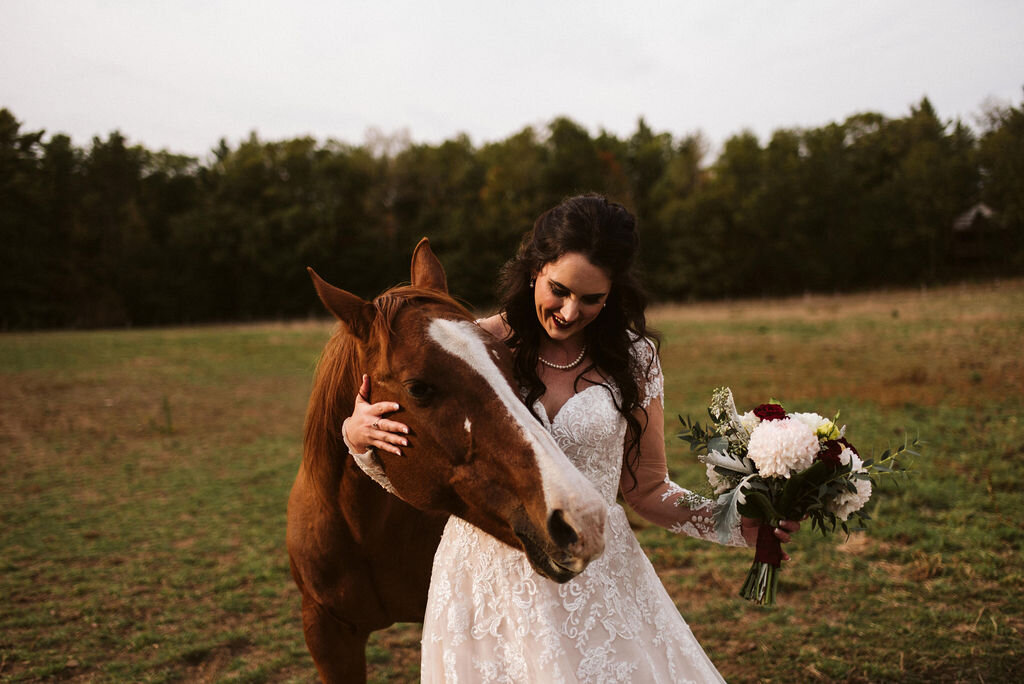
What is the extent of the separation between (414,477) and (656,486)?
38.3 inches

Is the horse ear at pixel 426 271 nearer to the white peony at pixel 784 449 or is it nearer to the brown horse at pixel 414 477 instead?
the brown horse at pixel 414 477

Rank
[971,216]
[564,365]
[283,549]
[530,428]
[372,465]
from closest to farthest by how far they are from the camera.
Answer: [530,428] → [372,465] → [564,365] → [283,549] → [971,216]

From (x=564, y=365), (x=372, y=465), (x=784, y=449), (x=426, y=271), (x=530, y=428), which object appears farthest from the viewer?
(x=426, y=271)

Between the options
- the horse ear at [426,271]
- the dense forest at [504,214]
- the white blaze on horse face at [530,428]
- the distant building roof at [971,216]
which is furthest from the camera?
the distant building roof at [971,216]

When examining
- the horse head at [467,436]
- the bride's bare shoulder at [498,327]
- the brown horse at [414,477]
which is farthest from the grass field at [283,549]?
the horse head at [467,436]

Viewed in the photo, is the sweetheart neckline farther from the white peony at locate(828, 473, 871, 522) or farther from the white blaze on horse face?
the white peony at locate(828, 473, 871, 522)

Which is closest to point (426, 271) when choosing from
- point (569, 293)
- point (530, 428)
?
point (569, 293)

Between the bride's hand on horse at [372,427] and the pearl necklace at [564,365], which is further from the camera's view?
the pearl necklace at [564,365]

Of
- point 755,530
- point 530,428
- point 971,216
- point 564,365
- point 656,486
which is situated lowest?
point 755,530

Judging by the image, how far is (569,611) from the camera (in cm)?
186

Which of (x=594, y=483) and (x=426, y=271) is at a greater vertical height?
(x=426, y=271)

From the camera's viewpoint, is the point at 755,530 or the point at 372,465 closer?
the point at 372,465

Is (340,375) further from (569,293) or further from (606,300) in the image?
(606,300)

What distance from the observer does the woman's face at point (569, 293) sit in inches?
80.1
